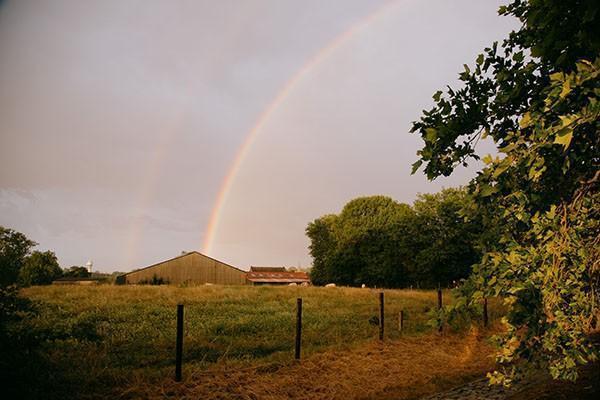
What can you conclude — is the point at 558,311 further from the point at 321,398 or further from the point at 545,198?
the point at 321,398

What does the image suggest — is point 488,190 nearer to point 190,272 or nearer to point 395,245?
point 395,245

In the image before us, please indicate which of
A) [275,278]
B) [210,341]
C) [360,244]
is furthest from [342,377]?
[275,278]

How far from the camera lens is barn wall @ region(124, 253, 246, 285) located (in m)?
58.5

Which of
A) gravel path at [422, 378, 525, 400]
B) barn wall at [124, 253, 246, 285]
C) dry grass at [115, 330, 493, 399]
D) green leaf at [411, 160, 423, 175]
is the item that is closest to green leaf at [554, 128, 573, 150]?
green leaf at [411, 160, 423, 175]

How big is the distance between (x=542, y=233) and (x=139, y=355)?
11896mm

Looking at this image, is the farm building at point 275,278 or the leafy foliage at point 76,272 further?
the leafy foliage at point 76,272

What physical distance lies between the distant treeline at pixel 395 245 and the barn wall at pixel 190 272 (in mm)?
17486

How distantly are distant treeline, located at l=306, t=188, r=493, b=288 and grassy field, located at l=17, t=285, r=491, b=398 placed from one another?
81.9 ft

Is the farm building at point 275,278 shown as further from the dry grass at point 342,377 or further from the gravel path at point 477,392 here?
the gravel path at point 477,392

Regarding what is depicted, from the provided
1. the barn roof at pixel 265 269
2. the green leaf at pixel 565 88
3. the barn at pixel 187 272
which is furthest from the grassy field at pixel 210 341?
the barn roof at pixel 265 269

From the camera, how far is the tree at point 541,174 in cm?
358

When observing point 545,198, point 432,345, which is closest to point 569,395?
point 545,198

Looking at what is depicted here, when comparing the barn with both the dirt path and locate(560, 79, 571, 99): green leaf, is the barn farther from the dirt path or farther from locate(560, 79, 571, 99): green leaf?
locate(560, 79, 571, 99): green leaf

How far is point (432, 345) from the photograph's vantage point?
1422 cm
